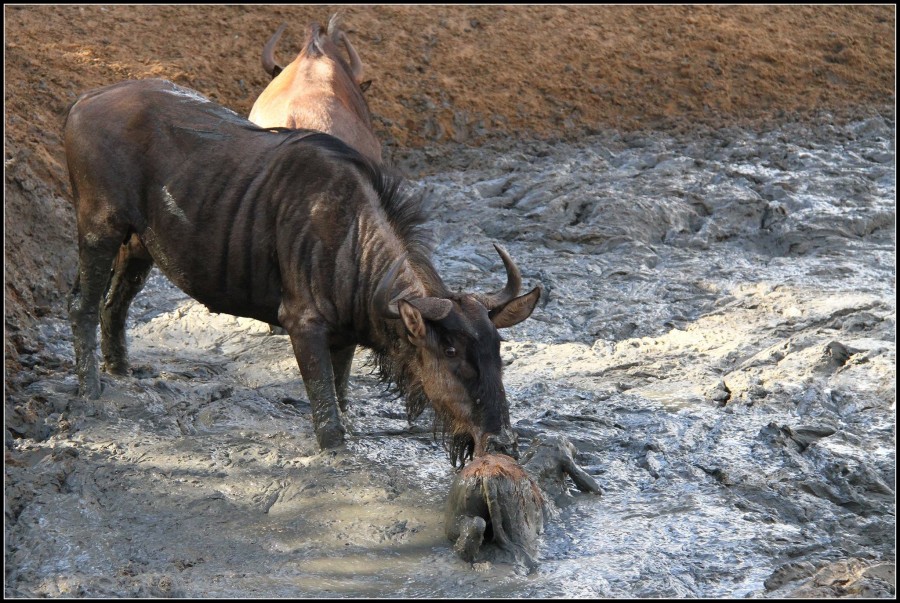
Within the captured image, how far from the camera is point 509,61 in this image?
1255 centimetres

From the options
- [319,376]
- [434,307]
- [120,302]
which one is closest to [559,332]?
A: [319,376]

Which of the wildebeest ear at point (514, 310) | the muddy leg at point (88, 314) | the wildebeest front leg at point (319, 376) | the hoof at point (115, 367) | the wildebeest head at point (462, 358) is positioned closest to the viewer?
the wildebeest head at point (462, 358)

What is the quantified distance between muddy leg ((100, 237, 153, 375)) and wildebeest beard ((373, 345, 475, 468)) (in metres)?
1.89

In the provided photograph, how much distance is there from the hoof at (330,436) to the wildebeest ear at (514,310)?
1.08m

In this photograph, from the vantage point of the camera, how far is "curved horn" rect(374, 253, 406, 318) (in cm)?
514

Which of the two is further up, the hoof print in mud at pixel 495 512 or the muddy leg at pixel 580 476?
the hoof print in mud at pixel 495 512

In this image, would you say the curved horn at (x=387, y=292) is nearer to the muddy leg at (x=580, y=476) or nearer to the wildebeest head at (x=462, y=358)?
the wildebeest head at (x=462, y=358)

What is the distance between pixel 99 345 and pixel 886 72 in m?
10.2

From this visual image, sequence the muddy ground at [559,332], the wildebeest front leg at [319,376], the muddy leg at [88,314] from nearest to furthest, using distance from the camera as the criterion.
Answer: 1. the muddy ground at [559,332]
2. the wildebeest front leg at [319,376]
3. the muddy leg at [88,314]

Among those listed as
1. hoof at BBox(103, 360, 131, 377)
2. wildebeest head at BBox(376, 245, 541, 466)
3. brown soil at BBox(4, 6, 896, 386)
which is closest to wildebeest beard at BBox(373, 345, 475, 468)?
wildebeest head at BBox(376, 245, 541, 466)

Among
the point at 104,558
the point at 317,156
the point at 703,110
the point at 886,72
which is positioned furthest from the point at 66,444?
the point at 886,72

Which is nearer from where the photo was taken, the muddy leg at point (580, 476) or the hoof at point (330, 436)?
the muddy leg at point (580, 476)

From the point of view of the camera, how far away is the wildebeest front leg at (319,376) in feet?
18.5

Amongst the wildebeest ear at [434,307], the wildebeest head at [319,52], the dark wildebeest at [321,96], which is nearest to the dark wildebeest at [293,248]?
the wildebeest ear at [434,307]
